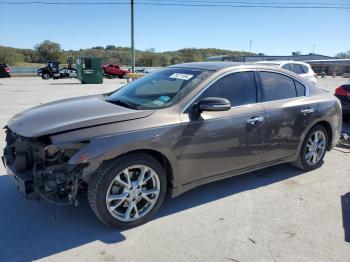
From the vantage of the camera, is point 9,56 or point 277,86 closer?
point 277,86

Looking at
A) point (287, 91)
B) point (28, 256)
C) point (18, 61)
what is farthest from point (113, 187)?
point (18, 61)

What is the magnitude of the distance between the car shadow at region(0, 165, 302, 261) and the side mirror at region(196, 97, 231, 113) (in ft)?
3.97

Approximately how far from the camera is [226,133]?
396 cm

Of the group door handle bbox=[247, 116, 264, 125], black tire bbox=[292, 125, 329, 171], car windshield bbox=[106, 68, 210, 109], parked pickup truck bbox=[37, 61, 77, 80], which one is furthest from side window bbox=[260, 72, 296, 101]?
parked pickup truck bbox=[37, 61, 77, 80]

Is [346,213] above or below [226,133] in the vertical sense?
below

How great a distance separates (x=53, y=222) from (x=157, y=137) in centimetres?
145

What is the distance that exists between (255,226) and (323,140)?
2473mm

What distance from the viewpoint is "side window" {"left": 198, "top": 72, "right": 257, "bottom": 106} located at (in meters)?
4.00

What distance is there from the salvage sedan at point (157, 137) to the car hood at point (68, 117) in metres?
0.01

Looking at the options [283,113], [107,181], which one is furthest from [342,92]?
[107,181]

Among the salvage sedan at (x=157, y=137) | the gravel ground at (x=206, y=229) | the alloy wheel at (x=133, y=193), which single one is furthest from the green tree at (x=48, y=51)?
the alloy wheel at (x=133, y=193)

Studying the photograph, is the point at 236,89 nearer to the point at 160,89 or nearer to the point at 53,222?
the point at 160,89

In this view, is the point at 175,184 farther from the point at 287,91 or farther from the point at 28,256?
the point at 287,91

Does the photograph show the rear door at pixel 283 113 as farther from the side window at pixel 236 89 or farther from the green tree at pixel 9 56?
the green tree at pixel 9 56
